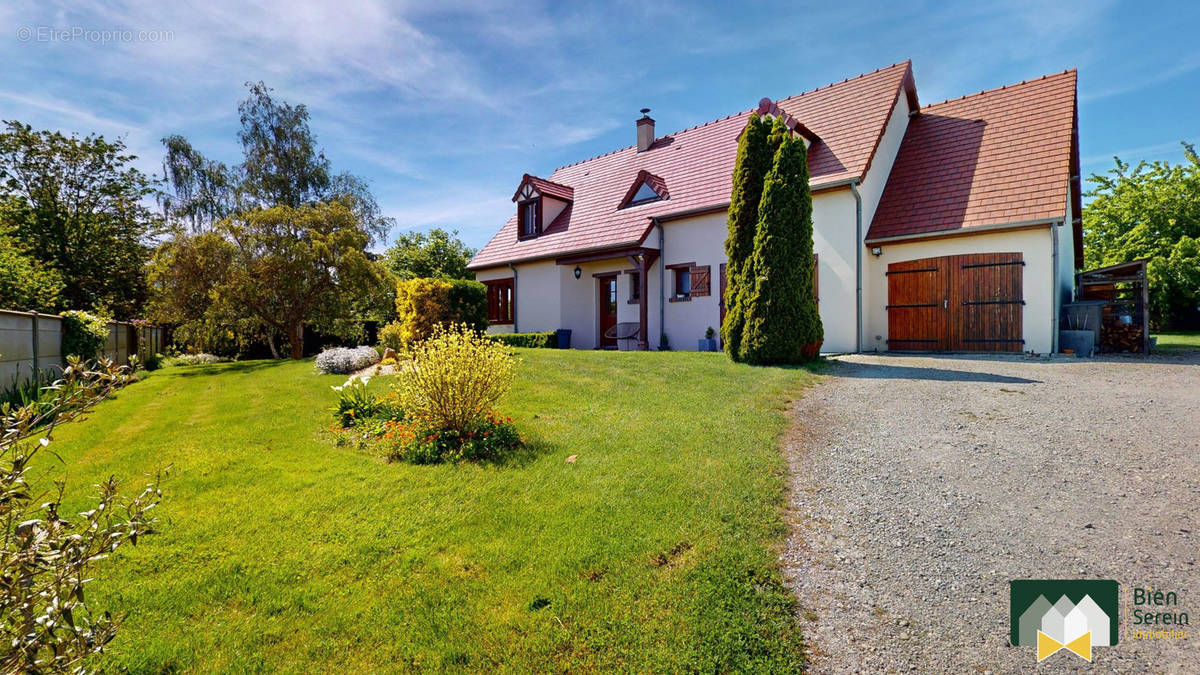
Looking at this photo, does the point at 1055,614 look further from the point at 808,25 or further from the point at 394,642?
the point at 808,25

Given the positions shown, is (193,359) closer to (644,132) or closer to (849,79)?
(644,132)

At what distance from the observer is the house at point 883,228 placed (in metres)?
11.6

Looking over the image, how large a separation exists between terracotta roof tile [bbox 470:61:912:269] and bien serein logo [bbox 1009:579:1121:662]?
1116cm

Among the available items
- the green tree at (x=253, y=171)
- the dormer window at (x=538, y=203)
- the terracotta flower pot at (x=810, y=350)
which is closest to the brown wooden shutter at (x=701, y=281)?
the terracotta flower pot at (x=810, y=350)

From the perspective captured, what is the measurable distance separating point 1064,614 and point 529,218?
62.3 feet

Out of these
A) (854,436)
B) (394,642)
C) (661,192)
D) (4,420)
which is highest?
(661,192)

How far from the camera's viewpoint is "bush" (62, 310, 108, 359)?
1065 cm

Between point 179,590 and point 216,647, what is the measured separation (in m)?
0.66

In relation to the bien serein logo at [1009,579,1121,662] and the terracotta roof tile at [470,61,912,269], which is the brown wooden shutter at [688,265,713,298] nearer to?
the terracotta roof tile at [470,61,912,269]

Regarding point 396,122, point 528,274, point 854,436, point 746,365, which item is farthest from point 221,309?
point 854,436

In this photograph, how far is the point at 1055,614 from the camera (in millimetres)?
2848

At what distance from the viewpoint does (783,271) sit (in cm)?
1005

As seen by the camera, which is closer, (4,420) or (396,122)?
(4,420)

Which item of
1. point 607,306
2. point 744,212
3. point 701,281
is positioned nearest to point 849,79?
point 701,281
